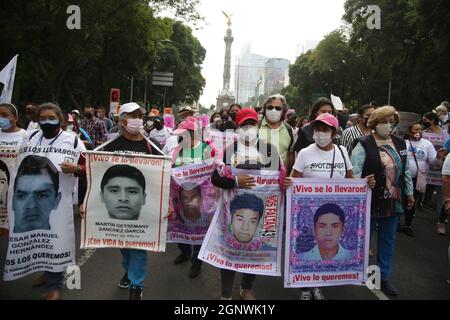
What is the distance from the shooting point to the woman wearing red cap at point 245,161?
431 cm

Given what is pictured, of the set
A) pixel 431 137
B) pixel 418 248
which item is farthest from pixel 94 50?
pixel 418 248

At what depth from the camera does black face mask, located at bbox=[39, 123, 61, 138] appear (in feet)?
14.5

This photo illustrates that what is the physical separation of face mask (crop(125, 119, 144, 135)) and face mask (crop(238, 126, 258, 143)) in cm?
99

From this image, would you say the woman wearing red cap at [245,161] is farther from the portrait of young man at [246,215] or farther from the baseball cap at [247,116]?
the portrait of young man at [246,215]

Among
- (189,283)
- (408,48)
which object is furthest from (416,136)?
(408,48)

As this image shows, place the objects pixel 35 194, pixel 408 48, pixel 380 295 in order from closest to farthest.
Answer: pixel 35 194 < pixel 380 295 < pixel 408 48

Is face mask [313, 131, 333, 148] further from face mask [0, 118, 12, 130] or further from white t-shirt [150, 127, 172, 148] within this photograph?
white t-shirt [150, 127, 172, 148]

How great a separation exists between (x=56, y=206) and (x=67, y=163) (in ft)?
1.37

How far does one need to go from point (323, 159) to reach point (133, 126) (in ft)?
6.09

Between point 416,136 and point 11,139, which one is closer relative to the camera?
point 11,139

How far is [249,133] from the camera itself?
4469mm

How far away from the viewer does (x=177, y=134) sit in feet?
18.8

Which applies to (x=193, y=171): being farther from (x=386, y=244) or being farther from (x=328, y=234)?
(x=386, y=244)

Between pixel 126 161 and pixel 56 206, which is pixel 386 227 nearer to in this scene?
pixel 126 161
